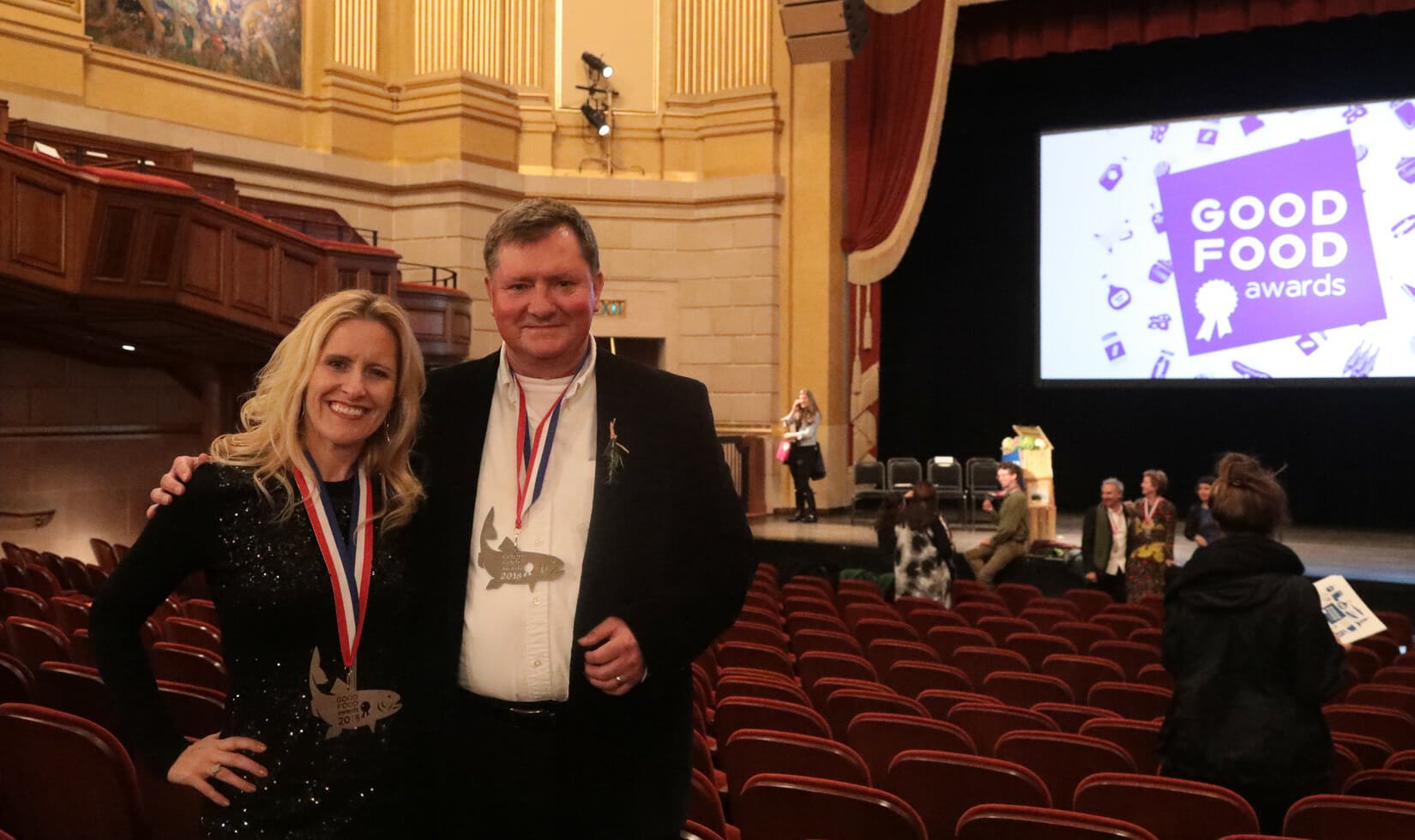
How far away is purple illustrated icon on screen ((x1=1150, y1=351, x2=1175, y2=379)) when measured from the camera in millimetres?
12023

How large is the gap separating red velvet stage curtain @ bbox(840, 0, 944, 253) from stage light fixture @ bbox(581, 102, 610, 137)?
2.88m

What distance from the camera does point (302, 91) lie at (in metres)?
12.1

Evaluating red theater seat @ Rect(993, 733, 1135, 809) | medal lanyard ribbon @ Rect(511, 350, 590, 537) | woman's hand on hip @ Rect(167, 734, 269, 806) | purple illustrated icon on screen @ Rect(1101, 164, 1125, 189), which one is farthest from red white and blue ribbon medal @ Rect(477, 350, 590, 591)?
purple illustrated icon on screen @ Rect(1101, 164, 1125, 189)

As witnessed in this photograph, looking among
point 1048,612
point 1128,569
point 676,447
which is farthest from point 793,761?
point 1128,569

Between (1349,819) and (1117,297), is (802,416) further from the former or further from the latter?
(1349,819)

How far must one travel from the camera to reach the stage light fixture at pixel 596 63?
1322 centimetres

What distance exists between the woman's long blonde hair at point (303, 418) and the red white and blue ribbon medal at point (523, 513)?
0.16 metres

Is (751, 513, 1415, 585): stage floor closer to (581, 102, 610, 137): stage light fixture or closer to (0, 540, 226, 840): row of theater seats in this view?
(581, 102, 610, 137): stage light fixture

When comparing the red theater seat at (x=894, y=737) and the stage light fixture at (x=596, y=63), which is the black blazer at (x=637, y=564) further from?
the stage light fixture at (x=596, y=63)

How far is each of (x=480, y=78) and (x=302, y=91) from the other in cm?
191

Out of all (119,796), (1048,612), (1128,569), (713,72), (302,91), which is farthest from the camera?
(713,72)

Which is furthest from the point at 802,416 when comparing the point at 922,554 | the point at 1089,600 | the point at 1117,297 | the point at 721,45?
the point at 721,45

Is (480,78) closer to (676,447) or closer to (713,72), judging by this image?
(713,72)

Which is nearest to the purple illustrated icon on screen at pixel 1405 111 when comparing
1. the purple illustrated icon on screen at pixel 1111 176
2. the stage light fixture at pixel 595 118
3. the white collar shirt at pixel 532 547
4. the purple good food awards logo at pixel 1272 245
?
the purple good food awards logo at pixel 1272 245
